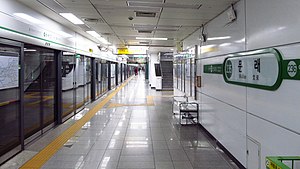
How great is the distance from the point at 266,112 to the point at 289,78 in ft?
2.15

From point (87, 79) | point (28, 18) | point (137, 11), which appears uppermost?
point (137, 11)

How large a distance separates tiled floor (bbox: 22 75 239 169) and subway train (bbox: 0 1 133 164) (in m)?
0.89

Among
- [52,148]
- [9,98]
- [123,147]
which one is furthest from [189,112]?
[9,98]

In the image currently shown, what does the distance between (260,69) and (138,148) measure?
276 centimetres

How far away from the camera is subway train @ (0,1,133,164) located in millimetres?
4047

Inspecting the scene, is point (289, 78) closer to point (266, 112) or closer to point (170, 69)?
point (266, 112)

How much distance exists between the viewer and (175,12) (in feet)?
16.7

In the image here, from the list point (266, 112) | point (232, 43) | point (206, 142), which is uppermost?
point (232, 43)

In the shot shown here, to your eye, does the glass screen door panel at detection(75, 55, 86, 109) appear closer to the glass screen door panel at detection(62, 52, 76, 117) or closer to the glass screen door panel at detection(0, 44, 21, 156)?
the glass screen door panel at detection(62, 52, 76, 117)

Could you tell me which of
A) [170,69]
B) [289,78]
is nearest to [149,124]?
[289,78]

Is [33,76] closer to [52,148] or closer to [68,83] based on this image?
[52,148]

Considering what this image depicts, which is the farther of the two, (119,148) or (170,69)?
(170,69)

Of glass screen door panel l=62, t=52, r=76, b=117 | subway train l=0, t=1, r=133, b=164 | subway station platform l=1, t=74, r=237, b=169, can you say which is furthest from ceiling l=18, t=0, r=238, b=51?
subway station platform l=1, t=74, r=237, b=169

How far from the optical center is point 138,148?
4.72 m
